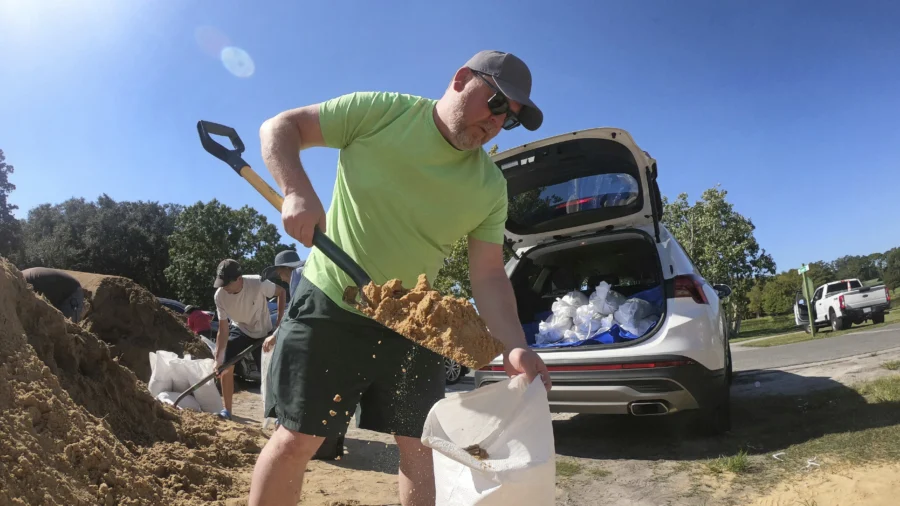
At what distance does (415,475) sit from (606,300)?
9.42 feet

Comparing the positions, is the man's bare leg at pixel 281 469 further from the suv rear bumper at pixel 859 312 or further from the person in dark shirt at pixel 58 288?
the suv rear bumper at pixel 859 312

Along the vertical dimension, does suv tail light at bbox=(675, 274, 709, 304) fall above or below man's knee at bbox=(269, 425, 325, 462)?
above

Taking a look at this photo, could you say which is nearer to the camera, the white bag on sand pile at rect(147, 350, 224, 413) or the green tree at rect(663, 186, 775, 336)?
the white bag on sand pile at rect(147, 350, 224, 413)

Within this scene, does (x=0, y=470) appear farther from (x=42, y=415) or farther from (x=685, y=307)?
(x=685, y=307)

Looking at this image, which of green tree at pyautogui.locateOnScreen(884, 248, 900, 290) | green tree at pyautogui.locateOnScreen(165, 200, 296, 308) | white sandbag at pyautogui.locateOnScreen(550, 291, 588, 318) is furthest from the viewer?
green tree at pyautogui.locateOnScreen(884, 248, 900, 290)

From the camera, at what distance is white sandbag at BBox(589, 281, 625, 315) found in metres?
4.34

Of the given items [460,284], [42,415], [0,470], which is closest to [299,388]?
[0,470]

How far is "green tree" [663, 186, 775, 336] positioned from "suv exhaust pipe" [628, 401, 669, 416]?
22083 mm

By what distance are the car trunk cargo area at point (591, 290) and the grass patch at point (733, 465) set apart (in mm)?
885

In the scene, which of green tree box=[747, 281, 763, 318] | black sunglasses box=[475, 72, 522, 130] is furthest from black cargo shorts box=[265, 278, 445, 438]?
green tree box=[747, 281, 763, 318]

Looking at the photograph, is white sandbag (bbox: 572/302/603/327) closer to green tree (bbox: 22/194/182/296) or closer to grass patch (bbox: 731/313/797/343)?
grass patch (bbox: 731/313/797/343)

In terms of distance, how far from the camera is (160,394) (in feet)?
15.2

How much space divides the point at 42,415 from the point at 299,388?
1.44 metres

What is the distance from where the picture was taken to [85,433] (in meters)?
2.46
